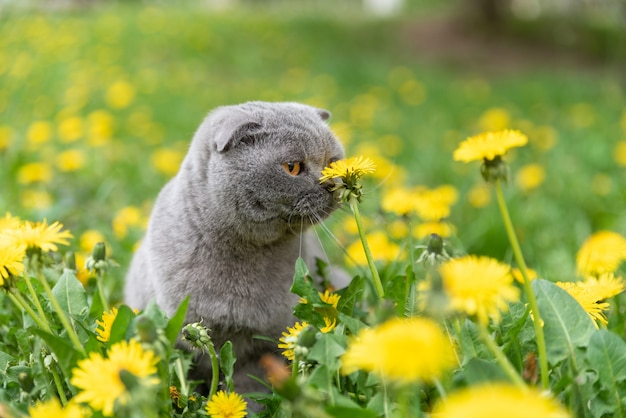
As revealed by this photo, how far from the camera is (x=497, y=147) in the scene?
125 cm

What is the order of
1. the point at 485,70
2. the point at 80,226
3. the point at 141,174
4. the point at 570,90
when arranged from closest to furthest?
the point at 80,226 < the point at 141,174 < the point at 570,90 < the point at 485,70

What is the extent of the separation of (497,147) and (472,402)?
0.60 m

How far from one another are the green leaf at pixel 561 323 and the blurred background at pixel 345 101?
2.27 ft

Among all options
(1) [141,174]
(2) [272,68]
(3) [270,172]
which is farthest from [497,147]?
(2) [272,68]

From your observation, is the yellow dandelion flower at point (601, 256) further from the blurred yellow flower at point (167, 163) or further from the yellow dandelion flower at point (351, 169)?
the blurred yellow flower at point (167, 163)

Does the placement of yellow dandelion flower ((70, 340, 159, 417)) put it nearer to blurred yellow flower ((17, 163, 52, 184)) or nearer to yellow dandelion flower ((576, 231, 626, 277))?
yellow dandelion flower ((576, 231, 626, 277))

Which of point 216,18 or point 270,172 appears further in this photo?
point 216,18

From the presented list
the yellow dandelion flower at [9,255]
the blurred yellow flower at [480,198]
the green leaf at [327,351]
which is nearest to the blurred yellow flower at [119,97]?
the blurred yellow flower at [480,198]

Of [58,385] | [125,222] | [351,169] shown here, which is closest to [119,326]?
[58,385]

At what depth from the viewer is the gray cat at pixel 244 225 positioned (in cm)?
189

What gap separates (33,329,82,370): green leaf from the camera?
4.50ft

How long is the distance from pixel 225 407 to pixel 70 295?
60cm

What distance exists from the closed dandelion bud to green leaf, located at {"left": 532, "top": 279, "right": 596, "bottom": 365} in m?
0.88

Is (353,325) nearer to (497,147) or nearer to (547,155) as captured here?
(497,147)
